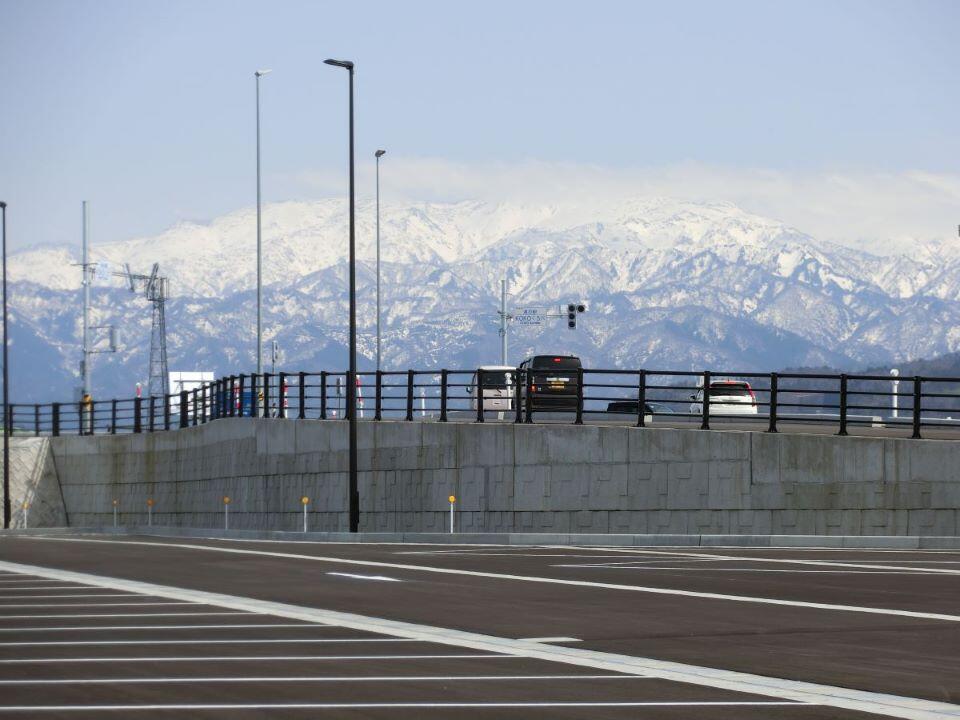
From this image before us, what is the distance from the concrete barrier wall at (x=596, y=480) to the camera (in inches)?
1144

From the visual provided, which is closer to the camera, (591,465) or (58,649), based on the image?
(58,649)

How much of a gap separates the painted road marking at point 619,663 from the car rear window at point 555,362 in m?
34.8

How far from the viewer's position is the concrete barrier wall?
2905 cm

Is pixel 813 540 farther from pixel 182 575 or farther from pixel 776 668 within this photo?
pixel 776 668

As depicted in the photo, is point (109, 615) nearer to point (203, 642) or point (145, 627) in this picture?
point (145, 627)

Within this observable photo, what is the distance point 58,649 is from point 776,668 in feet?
16.5

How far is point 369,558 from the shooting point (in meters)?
23.3

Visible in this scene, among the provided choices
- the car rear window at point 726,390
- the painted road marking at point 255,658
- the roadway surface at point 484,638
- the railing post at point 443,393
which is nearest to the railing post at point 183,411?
the car rear window at point 726,390

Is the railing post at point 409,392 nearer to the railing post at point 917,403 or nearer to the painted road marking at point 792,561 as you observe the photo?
the railing post at point 917,403

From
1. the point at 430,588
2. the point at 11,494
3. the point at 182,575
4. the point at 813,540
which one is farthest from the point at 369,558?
the point at 11,494

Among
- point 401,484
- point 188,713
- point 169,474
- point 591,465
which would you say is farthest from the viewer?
point 169,474

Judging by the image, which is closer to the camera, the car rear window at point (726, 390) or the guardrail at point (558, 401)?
the guardrail at point (558, 401)

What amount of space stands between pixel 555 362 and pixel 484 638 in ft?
129

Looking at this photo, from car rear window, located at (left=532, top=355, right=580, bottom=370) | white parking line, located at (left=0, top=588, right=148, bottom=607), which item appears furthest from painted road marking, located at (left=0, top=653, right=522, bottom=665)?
car rear window, located at (left=532, top=355, right=580, bottom=370)
